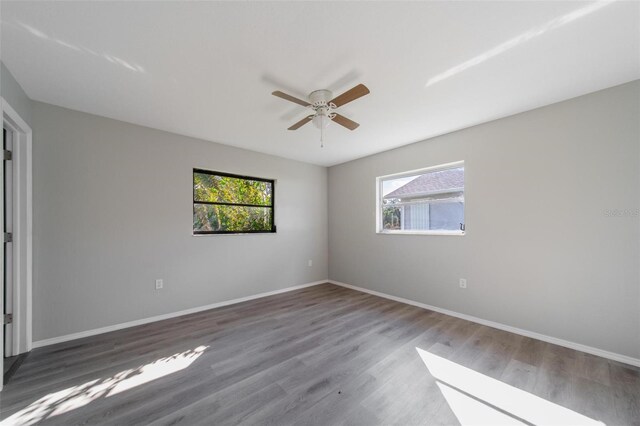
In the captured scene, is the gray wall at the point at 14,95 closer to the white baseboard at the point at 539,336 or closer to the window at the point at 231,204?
the window at the point at 231,204

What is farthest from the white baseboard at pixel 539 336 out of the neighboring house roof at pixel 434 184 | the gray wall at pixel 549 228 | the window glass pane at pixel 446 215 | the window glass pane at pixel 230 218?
the window glass pane at pixel 230 218

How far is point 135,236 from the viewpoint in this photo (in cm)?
308

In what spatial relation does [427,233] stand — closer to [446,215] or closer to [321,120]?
[446,215]

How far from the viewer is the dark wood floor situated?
163 cm

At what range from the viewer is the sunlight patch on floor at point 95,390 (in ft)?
5.33

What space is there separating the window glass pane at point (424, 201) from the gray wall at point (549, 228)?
184 mm

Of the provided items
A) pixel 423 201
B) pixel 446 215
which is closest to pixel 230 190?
pixel 423 201

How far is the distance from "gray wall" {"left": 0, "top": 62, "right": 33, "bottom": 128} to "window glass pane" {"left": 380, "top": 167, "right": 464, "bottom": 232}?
4.36m

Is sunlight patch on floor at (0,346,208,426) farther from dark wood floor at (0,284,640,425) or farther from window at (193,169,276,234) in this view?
window at (193,169,276,234)

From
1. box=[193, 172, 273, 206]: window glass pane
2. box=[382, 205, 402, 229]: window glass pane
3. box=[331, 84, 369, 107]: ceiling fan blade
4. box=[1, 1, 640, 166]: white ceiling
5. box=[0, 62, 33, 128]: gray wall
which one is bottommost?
box=[382, 205, 402, 229]: window glass pane

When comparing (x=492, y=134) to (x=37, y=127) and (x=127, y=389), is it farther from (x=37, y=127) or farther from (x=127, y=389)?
(x=37, y=127)

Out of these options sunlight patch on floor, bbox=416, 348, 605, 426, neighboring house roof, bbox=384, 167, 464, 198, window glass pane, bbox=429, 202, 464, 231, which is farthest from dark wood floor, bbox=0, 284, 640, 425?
neighboring house roof, bbox=384, 167, 464, 198

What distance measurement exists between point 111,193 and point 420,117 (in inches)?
145

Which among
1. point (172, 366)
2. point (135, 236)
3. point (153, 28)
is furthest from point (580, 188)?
point (135, 236)
